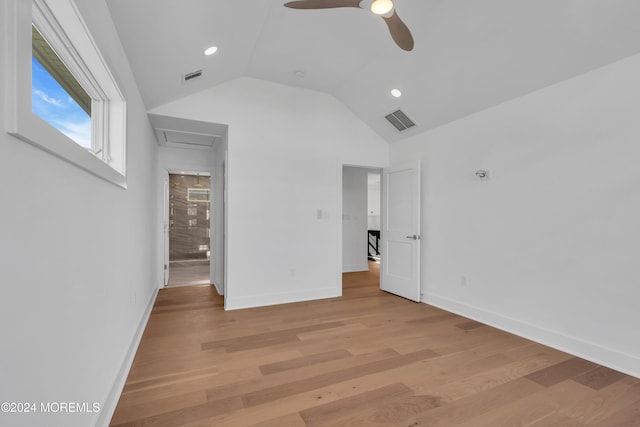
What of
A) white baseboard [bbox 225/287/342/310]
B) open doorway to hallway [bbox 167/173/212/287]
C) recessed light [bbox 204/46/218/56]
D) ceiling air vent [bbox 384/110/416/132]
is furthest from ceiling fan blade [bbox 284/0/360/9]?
open doorway to hallway [bbox 167/173/212/287]

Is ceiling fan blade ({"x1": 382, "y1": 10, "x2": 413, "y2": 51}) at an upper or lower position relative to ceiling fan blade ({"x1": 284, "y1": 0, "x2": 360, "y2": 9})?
lower

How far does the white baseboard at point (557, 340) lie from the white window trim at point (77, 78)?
12.6 ft

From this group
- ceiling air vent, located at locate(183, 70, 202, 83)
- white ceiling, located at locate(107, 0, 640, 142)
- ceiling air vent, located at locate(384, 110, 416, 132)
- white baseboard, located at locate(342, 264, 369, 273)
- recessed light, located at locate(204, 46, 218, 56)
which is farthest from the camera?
white baseboard, located at locate(342, 264, 369, 273)

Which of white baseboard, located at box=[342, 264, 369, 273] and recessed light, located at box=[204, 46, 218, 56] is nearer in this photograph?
recessed light, located at box=[204, 46, 218, 56]

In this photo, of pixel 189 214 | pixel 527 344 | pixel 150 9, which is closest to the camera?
pixel 150 9

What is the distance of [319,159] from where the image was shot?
448cm

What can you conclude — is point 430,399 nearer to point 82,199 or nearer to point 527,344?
point 527,344

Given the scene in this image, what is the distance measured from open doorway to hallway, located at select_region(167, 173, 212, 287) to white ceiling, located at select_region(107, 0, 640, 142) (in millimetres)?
5149

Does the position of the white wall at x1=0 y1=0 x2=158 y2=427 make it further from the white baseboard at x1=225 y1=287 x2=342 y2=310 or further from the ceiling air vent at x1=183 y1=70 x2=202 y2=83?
the white baseboard at x1=225 y1=287 x2=342 y2=310

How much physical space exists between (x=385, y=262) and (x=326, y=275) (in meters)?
1.09

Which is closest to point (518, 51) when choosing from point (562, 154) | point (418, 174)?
point (562, 154)

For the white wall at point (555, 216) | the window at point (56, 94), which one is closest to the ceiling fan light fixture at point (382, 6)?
the window at point (56, 94)

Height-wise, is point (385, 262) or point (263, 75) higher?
point (263, 75)

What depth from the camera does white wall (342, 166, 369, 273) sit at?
681 centimetres
